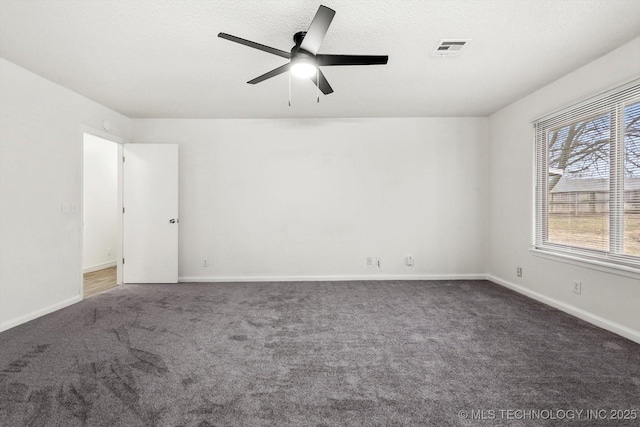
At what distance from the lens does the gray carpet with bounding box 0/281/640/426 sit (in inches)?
62.2

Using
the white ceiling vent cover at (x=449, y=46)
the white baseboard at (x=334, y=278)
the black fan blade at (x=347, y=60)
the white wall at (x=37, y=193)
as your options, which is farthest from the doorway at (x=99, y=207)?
the white ceiling vent cover at (x=449, y=46)

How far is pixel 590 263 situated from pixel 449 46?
2.53 metres

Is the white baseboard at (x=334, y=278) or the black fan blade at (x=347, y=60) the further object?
the white baseboard at (x=334, y=278)

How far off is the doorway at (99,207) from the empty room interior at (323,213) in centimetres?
6

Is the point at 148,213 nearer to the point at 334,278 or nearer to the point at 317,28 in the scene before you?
the point at 334,278

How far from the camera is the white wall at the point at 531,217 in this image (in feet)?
8.23

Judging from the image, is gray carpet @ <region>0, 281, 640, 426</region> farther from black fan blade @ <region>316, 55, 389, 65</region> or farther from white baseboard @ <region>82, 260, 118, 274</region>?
white baseboard @ <region>82, 260, 118, 274</region>

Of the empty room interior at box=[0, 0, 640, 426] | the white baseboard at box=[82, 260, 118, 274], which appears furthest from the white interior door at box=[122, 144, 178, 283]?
the white baseboard at box=[82, 260, 118, 274]

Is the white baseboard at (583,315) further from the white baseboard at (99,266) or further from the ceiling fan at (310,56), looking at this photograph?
the white baseboard at (99,266)

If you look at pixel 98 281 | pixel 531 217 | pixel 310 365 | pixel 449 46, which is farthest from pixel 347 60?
pixel 98 281

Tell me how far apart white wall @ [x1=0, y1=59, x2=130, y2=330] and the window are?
5.73 metres

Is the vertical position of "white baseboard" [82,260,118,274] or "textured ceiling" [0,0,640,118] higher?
"textured ceiling" [0,0,640,118]

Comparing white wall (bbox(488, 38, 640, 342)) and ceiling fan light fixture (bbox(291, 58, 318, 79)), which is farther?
white wall (bbox(488, 38, 640, 342))

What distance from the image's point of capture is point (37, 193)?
2988 mm
